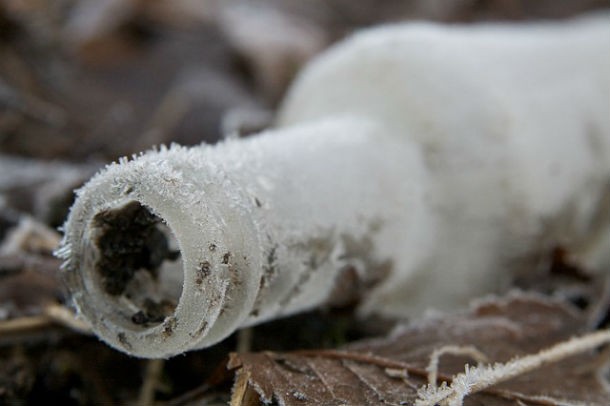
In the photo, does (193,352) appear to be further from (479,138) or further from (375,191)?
(479,138)

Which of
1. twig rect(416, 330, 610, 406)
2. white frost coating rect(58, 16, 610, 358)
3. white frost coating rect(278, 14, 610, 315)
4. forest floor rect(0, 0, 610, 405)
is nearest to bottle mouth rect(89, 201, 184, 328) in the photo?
white frost coating rect(58, 16, 610, 358)

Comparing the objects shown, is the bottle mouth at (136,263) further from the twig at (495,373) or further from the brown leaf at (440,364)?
the twig at (495,373)

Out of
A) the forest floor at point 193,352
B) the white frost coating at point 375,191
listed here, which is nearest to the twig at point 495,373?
the forest floor at point 193,352

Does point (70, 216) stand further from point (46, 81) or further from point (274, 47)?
point (274, 47)

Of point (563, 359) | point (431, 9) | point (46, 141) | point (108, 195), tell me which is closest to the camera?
point (108, 195)

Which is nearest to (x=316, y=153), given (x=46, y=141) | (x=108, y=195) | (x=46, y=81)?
(x=108, y=195)

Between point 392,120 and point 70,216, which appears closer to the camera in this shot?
point 70,216

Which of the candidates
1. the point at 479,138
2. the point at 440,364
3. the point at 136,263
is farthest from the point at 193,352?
the point at 479,138
